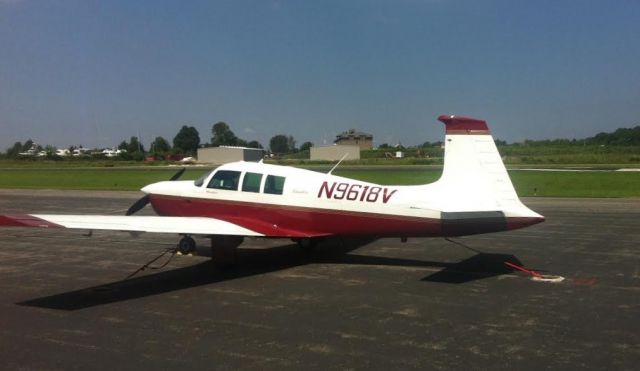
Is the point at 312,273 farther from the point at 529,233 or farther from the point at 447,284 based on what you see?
the point at 529,233

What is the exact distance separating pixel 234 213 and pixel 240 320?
4087 millimetres

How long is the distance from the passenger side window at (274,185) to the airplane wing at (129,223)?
0.98 m

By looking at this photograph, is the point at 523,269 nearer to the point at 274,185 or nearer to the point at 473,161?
the point at 473,161

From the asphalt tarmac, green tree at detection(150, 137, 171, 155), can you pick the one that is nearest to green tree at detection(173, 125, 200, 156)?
→ green tree at detection(150, 137, 171, 155)

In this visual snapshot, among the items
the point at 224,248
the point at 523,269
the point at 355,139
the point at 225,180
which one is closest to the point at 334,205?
the point at 224,248

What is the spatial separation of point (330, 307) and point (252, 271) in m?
3.08

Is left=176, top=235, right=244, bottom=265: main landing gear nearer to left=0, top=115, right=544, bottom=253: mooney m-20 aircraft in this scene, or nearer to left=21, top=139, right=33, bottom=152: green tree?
left=0, top=115, right=544, bottom=253: mooney m-20 aircraft

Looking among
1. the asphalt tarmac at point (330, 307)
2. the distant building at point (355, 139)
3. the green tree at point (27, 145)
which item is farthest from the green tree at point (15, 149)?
the asphalt tarmac at point (330, 307)

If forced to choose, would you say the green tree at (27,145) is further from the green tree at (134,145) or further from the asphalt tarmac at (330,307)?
the asphalt tarmac at (330,307)

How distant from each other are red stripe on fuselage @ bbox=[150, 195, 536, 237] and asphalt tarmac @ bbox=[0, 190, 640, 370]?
30.0 inches

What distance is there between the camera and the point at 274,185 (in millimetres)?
10867

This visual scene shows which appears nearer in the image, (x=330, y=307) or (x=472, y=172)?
(x=330, y=307)

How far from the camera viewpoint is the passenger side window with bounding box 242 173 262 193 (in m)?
10.9

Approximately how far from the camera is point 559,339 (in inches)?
243
